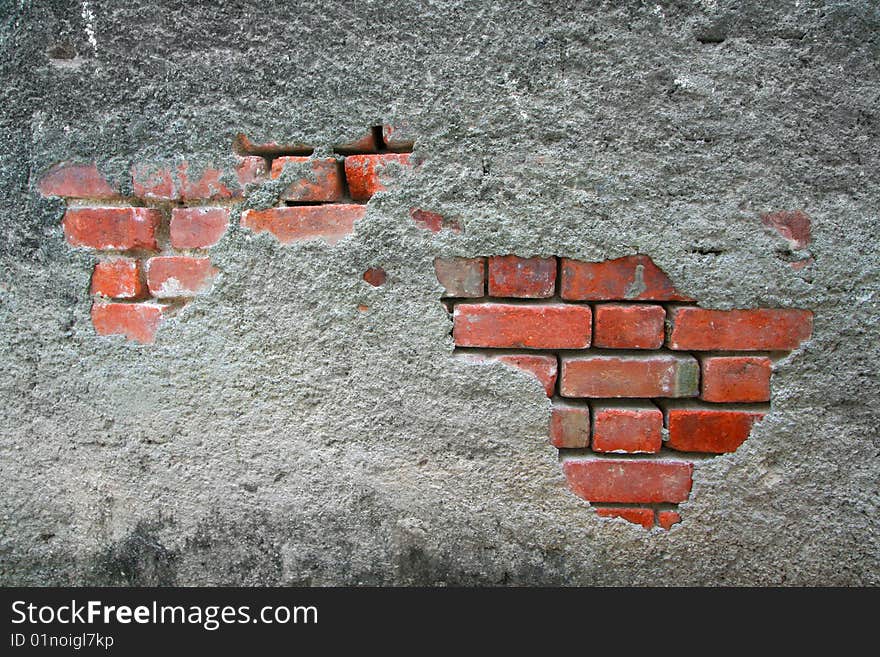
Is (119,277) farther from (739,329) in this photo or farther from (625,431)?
(739,329)

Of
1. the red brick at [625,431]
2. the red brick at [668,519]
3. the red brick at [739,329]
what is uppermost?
the red brick at [739,329]

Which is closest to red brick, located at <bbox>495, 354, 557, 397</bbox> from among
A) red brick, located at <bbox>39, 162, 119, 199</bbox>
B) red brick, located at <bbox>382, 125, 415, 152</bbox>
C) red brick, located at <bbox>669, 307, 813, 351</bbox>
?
red brick, located at <bbox>669, 307, 813, 351</bbox>

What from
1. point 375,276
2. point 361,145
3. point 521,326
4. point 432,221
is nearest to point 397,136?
point 361,145

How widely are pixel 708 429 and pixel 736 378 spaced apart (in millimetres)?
122

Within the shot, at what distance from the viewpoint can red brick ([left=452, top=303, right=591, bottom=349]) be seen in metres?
1.18

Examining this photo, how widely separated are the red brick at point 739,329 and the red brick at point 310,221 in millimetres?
703

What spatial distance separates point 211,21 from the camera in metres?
1.15

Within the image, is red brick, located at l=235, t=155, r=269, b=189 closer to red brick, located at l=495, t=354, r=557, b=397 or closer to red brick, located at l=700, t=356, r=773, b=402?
Answer: red brick, located at l=495, t=354, r=557, b=397

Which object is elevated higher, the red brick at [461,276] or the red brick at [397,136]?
the red brick at [397,136]

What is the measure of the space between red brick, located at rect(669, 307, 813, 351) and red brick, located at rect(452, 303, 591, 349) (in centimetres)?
19

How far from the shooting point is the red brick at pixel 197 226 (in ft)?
3.92

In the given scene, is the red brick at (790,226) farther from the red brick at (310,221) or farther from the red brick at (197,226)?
the red brick at (197,226)

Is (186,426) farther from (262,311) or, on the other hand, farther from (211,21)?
(211,21)

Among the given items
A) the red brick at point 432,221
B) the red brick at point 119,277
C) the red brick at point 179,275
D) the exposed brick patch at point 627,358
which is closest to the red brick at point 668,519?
the exposed brick patch at point 627,358
